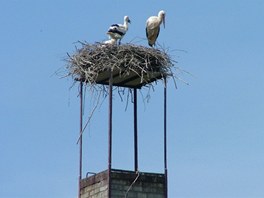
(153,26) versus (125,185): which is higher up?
(153,26)

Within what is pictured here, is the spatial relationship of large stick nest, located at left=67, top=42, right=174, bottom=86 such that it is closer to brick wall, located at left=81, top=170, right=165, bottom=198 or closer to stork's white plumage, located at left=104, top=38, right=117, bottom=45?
stork's white plumage, located at left=104, top=38, right=117, bottom=45

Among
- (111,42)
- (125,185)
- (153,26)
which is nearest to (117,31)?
(111,42)

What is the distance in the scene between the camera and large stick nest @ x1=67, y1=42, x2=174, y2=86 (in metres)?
26.2

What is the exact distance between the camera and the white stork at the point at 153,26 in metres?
28.0

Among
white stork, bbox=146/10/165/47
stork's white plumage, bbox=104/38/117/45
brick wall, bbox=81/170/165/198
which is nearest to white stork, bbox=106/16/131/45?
stork's white plumage, bbox=104/38/117/45

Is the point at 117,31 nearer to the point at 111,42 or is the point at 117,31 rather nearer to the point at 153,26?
the point at 111,42

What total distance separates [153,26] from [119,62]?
245 centimetres

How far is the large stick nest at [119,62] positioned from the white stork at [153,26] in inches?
49.6

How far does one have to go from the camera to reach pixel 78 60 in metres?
26.5

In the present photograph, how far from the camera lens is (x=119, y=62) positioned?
26.0m

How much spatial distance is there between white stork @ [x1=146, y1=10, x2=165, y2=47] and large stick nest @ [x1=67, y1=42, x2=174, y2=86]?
1260 mm

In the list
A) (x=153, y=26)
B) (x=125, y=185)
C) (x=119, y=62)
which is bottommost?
(x=125, y=185)

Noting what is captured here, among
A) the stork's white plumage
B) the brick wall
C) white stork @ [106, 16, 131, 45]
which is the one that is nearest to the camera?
the brick wall

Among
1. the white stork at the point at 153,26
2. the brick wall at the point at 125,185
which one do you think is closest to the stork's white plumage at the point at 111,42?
the white stork at the point at 153,26
